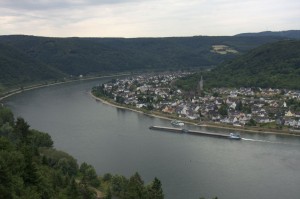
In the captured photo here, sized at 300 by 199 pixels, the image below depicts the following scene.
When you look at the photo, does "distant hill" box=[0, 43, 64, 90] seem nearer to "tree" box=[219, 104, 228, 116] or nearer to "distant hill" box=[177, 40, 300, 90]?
"distant hill" box=[177, 40, 300, 90]

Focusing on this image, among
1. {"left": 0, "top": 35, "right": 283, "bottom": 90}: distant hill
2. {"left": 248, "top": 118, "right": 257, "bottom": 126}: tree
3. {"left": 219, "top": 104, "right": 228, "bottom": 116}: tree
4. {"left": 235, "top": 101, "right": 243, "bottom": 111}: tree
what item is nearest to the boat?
{"left": 219, "top": 104, "right": 228, "bottom": 116}: tree

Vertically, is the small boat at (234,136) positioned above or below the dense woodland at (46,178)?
below

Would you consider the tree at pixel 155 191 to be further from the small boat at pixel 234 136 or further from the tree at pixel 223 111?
the tree at pixel 223 111

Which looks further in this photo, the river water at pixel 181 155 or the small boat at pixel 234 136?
the small boat at pixel 234 136

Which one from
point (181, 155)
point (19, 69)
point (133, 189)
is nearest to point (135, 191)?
point (133, 189)

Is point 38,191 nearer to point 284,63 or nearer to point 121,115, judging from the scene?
point 121,115

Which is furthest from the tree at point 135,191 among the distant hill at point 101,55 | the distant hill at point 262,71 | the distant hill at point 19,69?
the distant hill at point 101,55

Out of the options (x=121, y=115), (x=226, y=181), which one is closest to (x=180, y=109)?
(x=121, y=115)

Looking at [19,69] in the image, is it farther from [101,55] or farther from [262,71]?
[262,71]
